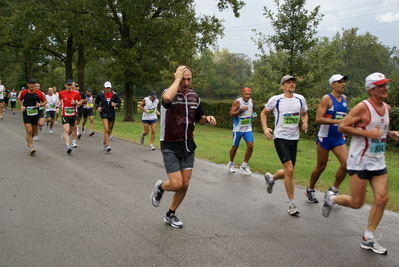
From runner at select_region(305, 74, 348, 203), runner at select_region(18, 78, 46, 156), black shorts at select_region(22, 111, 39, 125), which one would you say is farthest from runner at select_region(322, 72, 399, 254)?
black shorts at select_region(22, 111, 39, 125)

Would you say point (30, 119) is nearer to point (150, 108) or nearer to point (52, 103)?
point (150, 108)

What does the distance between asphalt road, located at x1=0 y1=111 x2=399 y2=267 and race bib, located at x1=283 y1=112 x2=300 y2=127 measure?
135 centimetres

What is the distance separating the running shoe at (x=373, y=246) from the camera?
450 centimetres

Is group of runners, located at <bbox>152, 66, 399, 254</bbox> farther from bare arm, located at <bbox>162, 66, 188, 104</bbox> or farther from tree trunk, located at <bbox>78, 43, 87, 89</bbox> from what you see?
tree trunk, located at <bbox>78, 43, 87, 89</bbox>

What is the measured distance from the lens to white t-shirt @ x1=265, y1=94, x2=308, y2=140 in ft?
21.2

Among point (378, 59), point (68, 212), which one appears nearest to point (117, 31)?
point (68, 212)

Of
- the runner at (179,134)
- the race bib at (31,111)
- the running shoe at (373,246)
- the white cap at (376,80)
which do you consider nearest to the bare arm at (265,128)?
the runner at (179,134)

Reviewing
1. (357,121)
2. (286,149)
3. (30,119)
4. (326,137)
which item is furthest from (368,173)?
(30,119)

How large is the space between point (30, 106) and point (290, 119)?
8108 millimetres

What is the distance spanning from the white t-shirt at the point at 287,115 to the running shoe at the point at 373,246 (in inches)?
86.7

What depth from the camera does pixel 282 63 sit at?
16.2 meters

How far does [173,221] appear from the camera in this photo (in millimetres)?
5324

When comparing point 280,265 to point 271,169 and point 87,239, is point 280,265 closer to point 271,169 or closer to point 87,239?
point 87,239

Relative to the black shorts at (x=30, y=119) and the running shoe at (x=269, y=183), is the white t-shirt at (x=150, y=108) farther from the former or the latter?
the running shoe at (x=269, y=183)
